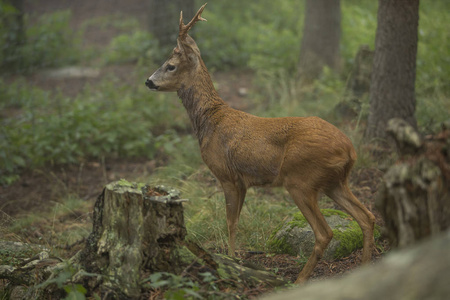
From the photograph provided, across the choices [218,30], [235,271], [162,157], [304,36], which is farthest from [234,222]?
[218,30]

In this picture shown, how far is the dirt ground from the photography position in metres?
4.79

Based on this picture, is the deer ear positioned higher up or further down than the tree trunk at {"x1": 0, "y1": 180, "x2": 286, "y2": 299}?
higher up

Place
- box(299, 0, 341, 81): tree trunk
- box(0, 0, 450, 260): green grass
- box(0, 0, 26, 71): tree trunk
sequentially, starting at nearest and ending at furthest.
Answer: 1. box(0, 0, 450, 260): green grass
2. box(299, 0, 341, 81): tree trunk
3. box(0, 0, 26, 71): tree trunk

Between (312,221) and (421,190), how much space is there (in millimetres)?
1630

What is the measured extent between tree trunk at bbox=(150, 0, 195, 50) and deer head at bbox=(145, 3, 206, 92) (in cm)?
630

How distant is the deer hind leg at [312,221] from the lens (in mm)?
4219

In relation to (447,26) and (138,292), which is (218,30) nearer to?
(447,26)

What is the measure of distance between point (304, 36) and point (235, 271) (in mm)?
7947

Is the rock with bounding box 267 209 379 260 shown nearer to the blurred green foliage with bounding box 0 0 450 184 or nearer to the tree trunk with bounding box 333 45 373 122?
the blurred green foliage with bounding box 0 0 450 184

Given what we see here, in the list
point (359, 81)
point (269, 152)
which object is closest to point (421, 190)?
point (269, 152)

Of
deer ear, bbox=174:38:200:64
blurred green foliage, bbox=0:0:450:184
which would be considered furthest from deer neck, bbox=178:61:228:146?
blurred green foliage, bbox=0:0:450:184

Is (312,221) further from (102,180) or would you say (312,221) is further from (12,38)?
(12,38)

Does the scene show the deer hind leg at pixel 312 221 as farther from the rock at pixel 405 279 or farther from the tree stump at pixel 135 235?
the rock at pixel 405 279

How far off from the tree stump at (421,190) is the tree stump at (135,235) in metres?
1.45
